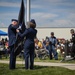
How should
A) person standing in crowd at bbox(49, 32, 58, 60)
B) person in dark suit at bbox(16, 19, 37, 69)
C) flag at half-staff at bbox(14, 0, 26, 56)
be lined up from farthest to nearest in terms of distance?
person standing in crowd at bbox(49, 32, 58, 60) < flag at half-staff at bbox(14, 0, 26, 56) < person in dark suit at bbox(16, 19, 37, 69)

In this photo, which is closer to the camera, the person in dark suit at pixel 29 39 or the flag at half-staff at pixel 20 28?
the person in dark suit at pixel 29 39

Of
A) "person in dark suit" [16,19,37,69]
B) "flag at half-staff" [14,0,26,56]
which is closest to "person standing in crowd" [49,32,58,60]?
"flag at half-staff" [14,0,26,56]

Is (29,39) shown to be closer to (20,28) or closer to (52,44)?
(20,28)

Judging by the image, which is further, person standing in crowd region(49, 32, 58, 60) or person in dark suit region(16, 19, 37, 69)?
person standing in crowd region(49, 32, 58, 60)

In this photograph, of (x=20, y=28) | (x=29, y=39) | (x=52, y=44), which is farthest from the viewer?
(x=52, y=44)

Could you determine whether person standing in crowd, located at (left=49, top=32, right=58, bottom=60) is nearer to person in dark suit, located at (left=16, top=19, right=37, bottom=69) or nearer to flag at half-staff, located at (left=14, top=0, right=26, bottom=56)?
flag at half-staff, located at (left=14, top=0, right=26, bottom=56)

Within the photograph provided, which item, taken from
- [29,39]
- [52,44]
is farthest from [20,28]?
[52,44]

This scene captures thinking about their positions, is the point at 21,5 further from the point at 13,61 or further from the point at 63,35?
the point at 63,35

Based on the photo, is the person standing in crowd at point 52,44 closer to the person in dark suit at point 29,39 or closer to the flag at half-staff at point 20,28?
the flag at half-staff at point 20,28

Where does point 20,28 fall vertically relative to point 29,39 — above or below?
above

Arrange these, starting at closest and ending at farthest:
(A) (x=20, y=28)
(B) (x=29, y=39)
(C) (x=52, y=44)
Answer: (B) (x=29, y=39) → (A) (x=20, y=28) → (C) (x=52, y=44)

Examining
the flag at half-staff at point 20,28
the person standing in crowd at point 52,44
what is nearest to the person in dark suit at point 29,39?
the flag at half-staff at point 20,28

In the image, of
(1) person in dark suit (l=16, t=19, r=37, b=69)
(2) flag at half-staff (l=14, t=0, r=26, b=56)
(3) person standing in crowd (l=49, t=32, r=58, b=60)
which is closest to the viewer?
(1) person in dark suit (l=16, t=19, r=37, b=69)

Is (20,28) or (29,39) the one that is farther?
(20,28)
